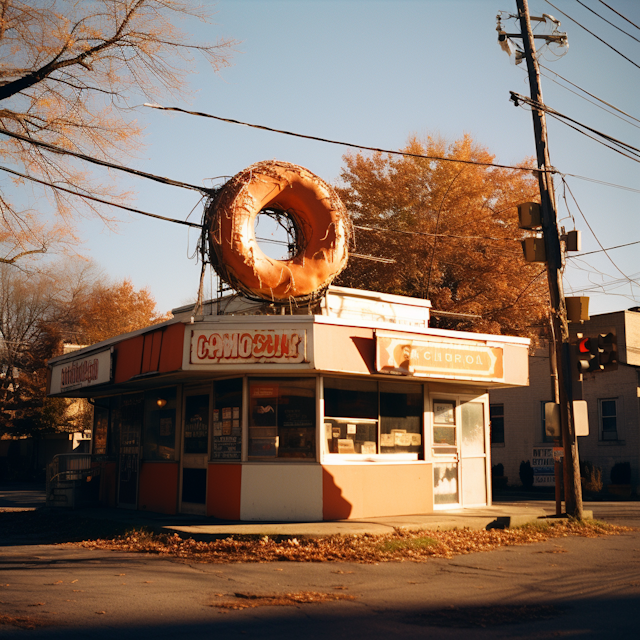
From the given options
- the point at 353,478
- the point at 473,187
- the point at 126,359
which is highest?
the point at 473,187

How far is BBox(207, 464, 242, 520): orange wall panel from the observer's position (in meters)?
12.9

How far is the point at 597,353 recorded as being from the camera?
13.2 m

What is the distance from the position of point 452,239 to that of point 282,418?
13.9m

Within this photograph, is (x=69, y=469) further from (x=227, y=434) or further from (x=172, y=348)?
(x=172, y=348)

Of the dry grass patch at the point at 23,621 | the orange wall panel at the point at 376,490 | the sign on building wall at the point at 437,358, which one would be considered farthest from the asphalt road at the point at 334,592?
the sign on building wall at the point at 437,358

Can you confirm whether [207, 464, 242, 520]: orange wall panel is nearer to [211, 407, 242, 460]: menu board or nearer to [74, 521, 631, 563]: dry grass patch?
[211, 407, 242, 460]: menu board

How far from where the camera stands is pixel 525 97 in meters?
14.0

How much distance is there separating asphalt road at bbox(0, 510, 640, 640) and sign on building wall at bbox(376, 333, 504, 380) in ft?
12.8

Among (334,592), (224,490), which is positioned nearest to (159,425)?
(224,490)

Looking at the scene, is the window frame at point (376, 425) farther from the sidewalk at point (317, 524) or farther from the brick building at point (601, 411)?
the brick building at point (601, 411)

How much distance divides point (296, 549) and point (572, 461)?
6.15m

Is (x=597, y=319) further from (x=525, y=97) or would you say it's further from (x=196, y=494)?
(x=196, y=494)

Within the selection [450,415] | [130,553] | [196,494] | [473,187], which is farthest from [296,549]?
[473,187]

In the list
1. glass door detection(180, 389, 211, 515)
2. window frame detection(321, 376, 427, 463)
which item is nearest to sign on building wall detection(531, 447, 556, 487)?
window frame detection(321, 376, 427, 463)
